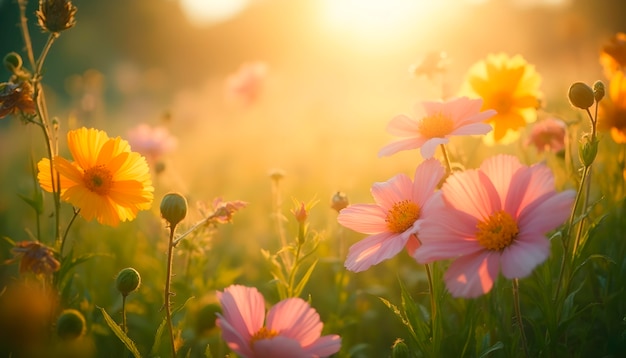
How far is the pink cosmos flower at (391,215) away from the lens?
1043mm

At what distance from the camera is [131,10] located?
19.0m

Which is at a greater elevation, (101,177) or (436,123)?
(101,177)

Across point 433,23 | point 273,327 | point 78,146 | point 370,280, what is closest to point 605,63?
point 370,280

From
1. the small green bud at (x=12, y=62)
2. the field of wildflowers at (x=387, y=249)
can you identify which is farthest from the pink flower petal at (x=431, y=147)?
the small green bud at (x=12, y=62)

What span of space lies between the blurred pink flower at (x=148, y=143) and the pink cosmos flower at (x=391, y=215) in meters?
2.03

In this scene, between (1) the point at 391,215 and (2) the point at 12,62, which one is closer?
(1) the point at 391,215

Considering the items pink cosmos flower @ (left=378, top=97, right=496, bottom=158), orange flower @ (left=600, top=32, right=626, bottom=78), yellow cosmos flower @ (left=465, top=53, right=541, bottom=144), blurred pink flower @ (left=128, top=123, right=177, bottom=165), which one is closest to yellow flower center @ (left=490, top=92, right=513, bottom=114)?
yellow cosmos flower @ (left=465, top=53, right=541, bottom=144)

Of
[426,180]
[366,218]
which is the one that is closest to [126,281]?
→ [366,218]

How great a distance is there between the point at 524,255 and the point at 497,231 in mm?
100

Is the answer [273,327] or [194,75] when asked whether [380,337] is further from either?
[194,75]

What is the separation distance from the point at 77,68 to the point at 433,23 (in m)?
10.7

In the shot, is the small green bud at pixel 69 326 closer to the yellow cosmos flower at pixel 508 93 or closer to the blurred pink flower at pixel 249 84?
the yellow cosmos flower at pixel 508 93

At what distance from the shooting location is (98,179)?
4.43 feet

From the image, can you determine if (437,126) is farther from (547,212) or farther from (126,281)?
(126,281)
